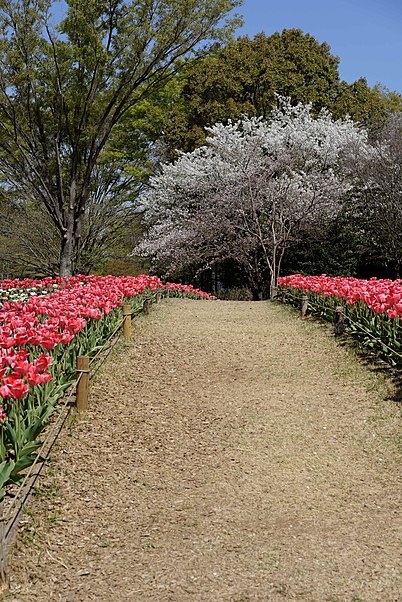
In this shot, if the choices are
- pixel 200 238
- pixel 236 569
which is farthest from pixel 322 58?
pixel 236 569

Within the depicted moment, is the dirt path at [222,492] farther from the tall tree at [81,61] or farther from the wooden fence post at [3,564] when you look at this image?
the tall tree at [81,61]

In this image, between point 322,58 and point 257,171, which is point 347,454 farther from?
point 322,58

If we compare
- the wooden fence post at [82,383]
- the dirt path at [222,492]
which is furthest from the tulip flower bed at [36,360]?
the dirt path at [222,492]

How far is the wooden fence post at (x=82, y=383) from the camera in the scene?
5488mm

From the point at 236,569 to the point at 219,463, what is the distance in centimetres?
155

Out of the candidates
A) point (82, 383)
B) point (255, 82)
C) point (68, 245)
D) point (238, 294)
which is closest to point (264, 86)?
point (255, 82)

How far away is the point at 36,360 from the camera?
4.22 m

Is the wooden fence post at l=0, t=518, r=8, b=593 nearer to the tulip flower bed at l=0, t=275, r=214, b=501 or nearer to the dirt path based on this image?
the dirt path

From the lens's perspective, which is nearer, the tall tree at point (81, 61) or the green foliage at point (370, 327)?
the green foliage at point (370, 327)

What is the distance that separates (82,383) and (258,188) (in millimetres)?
15557

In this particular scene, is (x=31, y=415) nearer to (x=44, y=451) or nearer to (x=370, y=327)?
(x=44, y=451)

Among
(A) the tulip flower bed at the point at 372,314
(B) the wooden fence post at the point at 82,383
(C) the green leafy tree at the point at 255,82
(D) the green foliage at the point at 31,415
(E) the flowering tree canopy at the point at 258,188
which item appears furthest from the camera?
(C) the green leafy tree at the point at 255,82

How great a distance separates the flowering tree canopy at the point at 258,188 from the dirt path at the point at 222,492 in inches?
512

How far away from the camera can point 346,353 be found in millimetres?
7789
